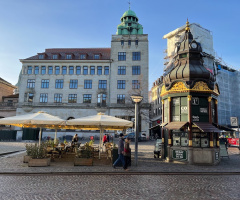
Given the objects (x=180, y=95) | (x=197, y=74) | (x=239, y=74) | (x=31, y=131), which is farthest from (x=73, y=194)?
(x=239, y=74)

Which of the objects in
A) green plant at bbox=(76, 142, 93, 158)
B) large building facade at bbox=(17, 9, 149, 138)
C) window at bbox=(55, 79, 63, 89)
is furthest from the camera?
window at bbox=(55, 79, 63, 89)

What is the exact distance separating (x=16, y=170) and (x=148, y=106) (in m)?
39.8

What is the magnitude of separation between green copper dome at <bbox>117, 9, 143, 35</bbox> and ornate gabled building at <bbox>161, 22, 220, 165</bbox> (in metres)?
44.1

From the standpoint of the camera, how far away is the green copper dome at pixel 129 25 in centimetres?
5784

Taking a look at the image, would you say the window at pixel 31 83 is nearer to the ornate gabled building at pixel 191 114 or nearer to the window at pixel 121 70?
the window at pixel 121 70

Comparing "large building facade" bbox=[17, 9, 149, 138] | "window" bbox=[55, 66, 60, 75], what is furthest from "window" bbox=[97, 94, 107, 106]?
"window" bbox=[55, 66, 60, 75]

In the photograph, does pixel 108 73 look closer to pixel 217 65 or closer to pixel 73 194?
pixel 217 65

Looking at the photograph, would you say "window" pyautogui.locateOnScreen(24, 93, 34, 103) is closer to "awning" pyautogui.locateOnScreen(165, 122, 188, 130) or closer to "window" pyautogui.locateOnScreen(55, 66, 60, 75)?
"window" pyautogui.locateOnScreen(55, 66, 60, 75)

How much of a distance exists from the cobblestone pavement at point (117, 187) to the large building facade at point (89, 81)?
3941 cm

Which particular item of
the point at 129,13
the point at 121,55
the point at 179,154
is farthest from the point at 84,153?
the point at 129,13

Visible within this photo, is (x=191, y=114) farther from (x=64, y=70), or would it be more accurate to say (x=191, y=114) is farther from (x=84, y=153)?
(x=64, y=70)

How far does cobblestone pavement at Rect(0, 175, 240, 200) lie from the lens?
280 inches

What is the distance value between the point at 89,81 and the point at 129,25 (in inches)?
756

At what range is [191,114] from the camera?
14.3 m
